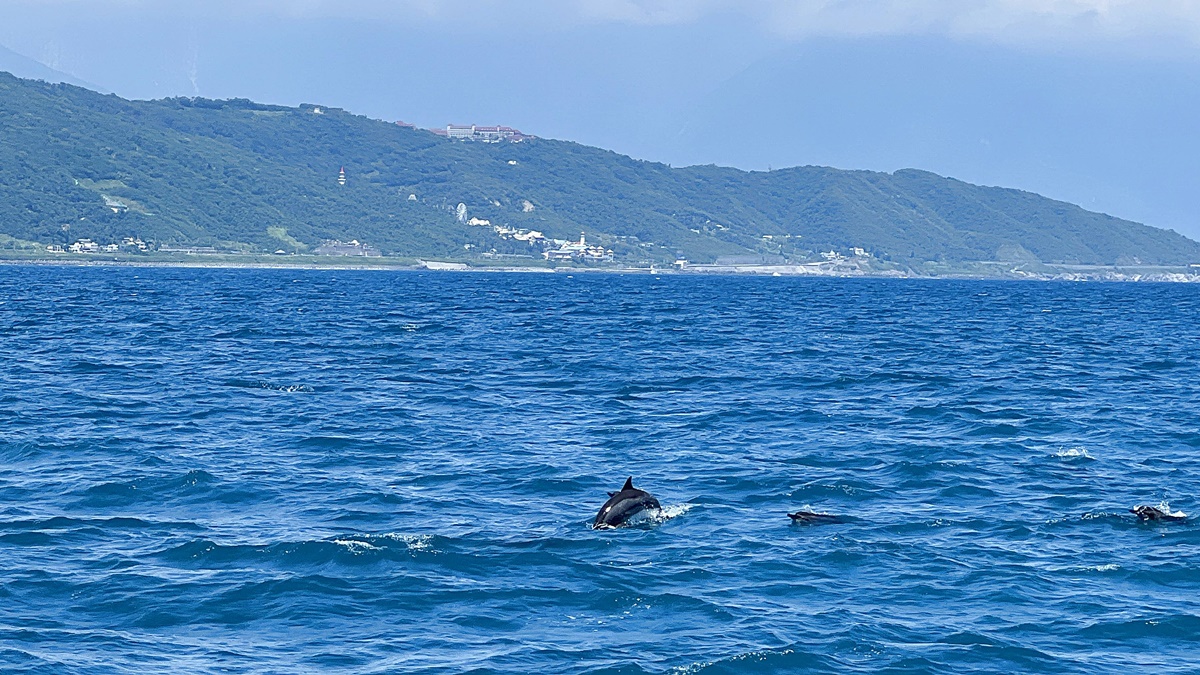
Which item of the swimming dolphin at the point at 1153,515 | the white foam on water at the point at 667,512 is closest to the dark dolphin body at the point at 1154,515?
the swimming dolphin at the point at 1153,515

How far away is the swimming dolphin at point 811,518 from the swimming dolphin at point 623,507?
3043 mm

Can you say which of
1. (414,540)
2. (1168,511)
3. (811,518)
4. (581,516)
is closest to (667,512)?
(581,516)

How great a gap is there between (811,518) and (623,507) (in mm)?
4048

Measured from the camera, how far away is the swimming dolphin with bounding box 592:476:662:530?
28000mm

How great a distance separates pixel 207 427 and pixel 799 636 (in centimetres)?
2431

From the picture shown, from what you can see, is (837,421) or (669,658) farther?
(837,421)

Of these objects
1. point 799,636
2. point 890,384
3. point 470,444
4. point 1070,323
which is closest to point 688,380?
point 890,384

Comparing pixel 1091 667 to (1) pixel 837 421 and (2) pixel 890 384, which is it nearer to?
(1) pixel 837 421

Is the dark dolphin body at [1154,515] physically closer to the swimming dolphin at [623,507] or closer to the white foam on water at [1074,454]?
the white foam on water at [1074,454]

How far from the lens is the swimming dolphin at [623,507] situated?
28000 millimetres

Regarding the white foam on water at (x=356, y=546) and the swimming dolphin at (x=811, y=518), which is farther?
the swimming dolphin at (x=811, y=518)

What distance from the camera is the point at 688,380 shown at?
5584 centimetres

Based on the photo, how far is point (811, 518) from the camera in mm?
28703

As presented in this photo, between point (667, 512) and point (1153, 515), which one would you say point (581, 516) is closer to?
point (667, 512)
